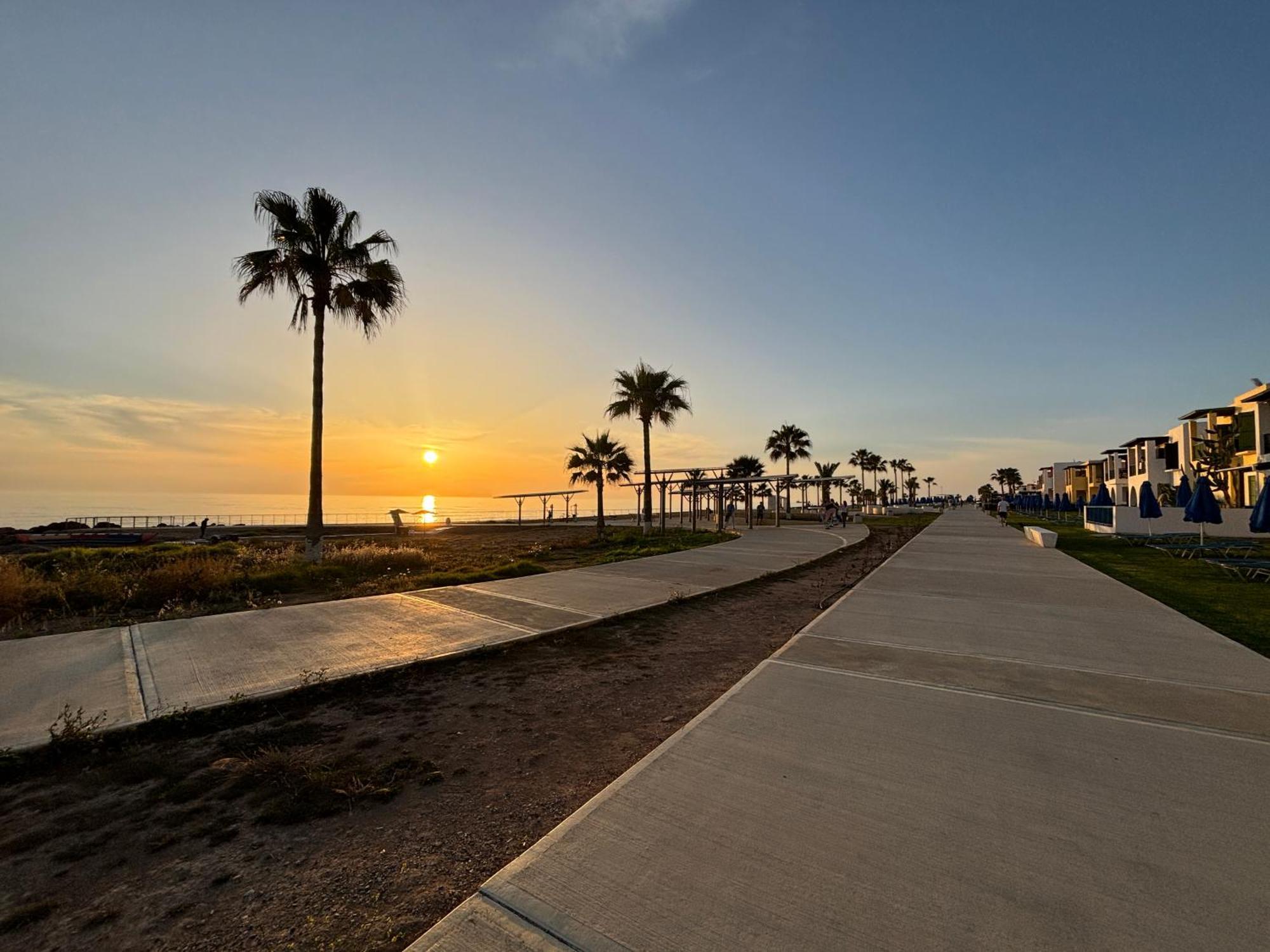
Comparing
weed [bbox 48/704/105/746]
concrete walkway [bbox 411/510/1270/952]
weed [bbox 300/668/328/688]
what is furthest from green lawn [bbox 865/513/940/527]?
weed [bbox 48/704/105/746]

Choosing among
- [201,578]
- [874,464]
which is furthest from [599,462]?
[874,464]

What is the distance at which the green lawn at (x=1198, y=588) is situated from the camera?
7.39 metres

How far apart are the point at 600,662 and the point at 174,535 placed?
119 ft

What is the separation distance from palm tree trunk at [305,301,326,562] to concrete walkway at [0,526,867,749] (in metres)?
6.05

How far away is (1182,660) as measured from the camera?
558cm

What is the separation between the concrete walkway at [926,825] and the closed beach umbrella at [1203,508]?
17.0 metres

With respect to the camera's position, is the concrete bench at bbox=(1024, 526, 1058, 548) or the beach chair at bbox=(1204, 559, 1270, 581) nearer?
the beach chair at bbox=(1204, 559, 1270, 581)

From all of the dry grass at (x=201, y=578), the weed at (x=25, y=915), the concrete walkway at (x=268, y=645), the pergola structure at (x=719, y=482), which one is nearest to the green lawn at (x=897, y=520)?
the pergola structure at (x=719, y=482)

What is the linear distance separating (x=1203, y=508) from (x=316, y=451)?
26.7 meters

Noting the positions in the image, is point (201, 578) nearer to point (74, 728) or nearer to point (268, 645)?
point (268, 645)

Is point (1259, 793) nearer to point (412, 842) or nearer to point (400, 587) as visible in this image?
point (412, 842)

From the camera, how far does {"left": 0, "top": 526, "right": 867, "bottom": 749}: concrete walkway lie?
461cm

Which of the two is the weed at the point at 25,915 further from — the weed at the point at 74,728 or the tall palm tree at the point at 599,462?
the tall palm tree at the point at 599,462

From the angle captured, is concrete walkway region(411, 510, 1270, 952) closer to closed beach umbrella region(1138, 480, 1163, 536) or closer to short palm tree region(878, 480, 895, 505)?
closed beach umbrella region(1138, 480, 1163, 536)
